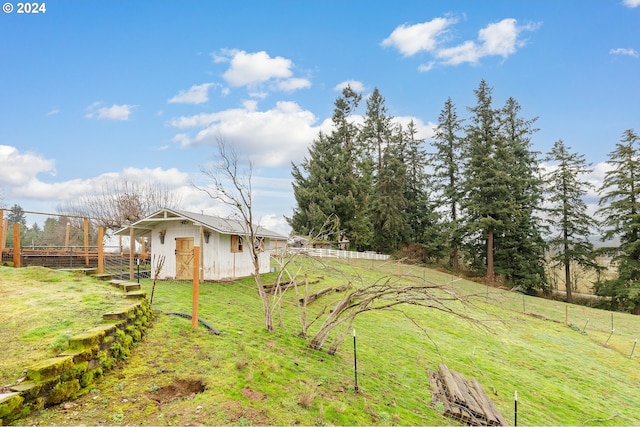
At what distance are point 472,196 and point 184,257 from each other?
29128 mm

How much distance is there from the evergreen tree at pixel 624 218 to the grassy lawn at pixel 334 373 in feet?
49.5

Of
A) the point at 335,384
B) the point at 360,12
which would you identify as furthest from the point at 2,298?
the point at 360,12

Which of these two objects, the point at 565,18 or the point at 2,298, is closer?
the point at 2,298

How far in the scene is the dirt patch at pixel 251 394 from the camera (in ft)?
14.5

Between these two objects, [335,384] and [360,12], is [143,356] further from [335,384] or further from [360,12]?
[360,12]

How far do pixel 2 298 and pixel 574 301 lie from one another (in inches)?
1515

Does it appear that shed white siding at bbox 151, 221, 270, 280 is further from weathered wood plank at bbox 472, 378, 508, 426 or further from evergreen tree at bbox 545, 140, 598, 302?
evergreen tree at bbox 545, 140, 598, 302

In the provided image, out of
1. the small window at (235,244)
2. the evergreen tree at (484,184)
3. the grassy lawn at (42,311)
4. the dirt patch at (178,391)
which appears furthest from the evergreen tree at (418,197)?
the dirt patch at (178,391)

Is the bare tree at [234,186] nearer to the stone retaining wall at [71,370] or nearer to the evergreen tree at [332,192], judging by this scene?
the stone retaining wall at [71,370]

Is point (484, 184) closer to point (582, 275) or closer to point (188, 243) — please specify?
point (582, 275)

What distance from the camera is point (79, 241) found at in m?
33.6

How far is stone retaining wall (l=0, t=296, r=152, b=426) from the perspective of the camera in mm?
3355

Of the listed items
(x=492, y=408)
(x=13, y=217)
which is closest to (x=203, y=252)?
(x=13, y=217)

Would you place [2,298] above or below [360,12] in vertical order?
below
